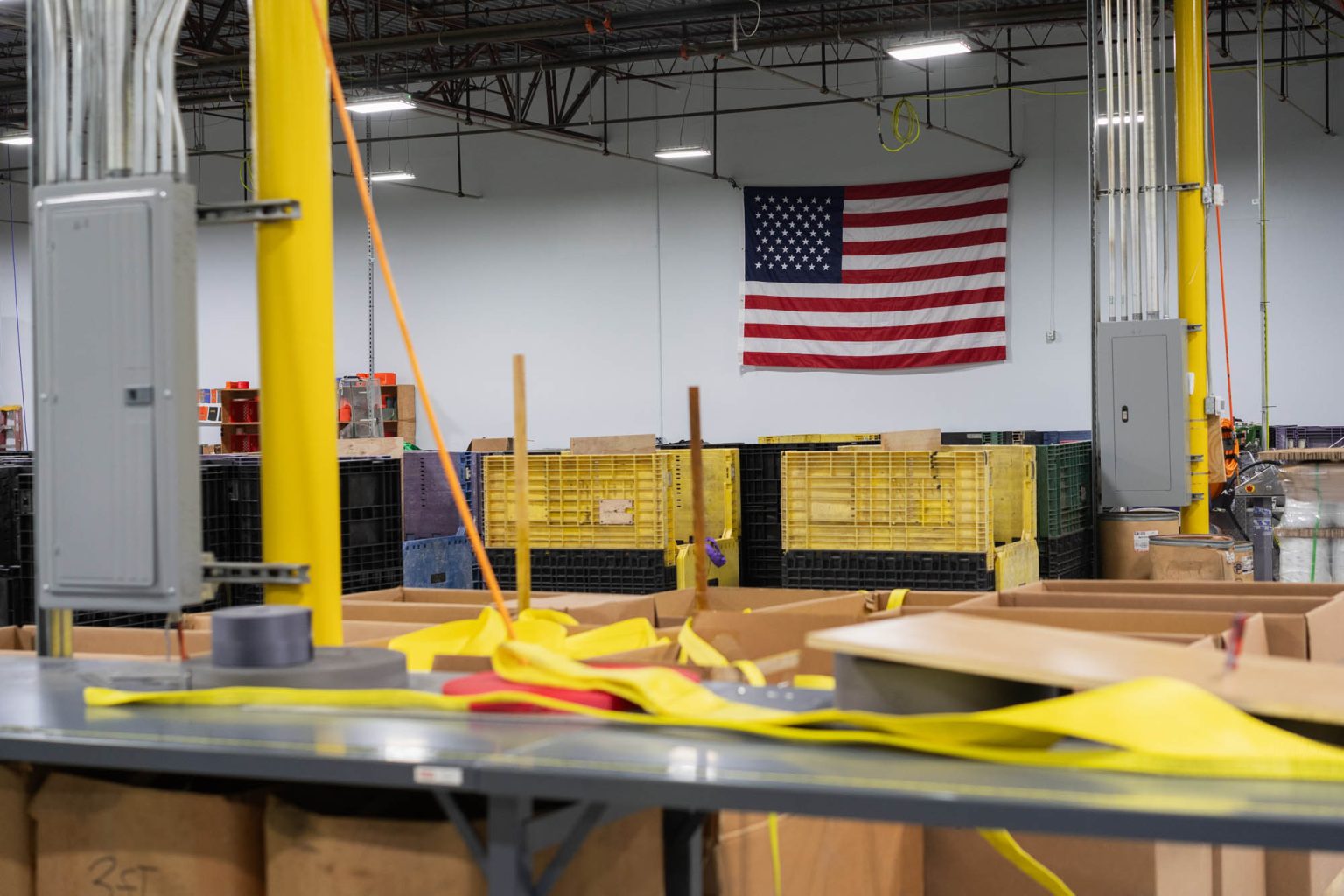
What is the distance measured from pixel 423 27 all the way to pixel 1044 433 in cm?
986

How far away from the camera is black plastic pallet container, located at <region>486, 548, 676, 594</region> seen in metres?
8.66

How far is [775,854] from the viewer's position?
2602 mm

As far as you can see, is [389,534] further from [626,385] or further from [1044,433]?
[626,385]

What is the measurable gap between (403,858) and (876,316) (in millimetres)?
17463

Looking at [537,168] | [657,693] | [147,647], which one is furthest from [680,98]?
[657,693]

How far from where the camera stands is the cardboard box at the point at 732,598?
430 centimetres

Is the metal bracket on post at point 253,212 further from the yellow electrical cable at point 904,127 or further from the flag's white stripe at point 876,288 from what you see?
the flag's white stripe at point 876,288

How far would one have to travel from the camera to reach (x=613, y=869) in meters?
2.32

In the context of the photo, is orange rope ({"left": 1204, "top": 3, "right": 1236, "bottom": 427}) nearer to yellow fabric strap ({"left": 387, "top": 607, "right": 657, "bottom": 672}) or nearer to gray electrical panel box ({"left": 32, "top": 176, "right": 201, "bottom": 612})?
yellow fabric strap ({"left": 387, "top": 607, "right": 657, "bottom": 672})

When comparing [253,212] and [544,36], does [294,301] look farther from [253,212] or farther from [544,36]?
[544,36]

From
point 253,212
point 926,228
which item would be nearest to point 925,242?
point 926,228

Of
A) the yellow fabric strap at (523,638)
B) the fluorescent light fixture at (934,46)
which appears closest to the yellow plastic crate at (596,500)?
A: the yellow fabric strap at (523,638)

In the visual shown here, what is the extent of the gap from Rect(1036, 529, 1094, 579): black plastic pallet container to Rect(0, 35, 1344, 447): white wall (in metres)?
8.74

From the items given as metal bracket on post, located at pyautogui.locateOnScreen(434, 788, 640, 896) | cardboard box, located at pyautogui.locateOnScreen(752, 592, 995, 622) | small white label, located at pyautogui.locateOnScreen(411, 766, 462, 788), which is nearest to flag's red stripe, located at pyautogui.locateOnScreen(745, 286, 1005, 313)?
cardboard box, located at pyautogui.locateOnScreen(752, 592, 995, 622)
